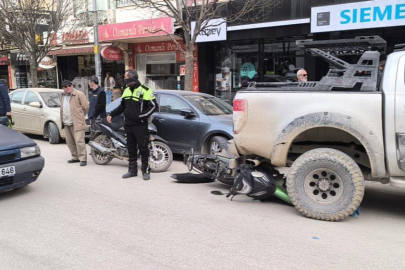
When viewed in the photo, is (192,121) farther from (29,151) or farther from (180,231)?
(180,231)

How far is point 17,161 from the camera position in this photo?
534 centimetres

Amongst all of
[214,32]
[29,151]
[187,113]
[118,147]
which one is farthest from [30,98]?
[29,151]

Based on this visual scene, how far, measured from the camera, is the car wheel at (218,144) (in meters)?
7.34

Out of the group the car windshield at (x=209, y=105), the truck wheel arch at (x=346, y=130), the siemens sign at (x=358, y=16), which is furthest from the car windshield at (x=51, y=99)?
the truck wheel arch at (x=346, y=130)

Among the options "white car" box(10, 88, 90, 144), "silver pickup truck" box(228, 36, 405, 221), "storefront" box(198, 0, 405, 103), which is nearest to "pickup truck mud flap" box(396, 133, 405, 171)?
"silver pickup truck" box(228, 36, 405, 221)

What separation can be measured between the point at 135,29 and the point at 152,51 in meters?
2.10

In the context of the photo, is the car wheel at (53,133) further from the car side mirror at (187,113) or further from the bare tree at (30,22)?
the bare tree at (30,22)

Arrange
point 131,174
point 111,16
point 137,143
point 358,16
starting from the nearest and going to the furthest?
point 137,143 → point 131,174 → point 358,16 → point 111,16

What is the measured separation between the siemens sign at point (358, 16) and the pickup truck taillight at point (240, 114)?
690 centimetres

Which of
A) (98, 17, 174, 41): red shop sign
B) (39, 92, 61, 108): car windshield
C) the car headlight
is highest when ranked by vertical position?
(98, 17, 174, 41): red shop sign

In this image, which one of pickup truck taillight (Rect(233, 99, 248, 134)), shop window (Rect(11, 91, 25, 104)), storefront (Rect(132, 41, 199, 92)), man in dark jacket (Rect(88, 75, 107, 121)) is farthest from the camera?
storefront (Rect(132, 41, 199, 92))

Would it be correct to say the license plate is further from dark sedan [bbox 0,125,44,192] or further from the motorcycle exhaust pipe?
the motorcycle exhaust pipe

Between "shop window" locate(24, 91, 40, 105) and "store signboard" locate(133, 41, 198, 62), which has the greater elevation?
"store signboard" locate(133, 41, 198, 62)

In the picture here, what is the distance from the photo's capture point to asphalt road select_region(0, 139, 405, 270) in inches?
141
